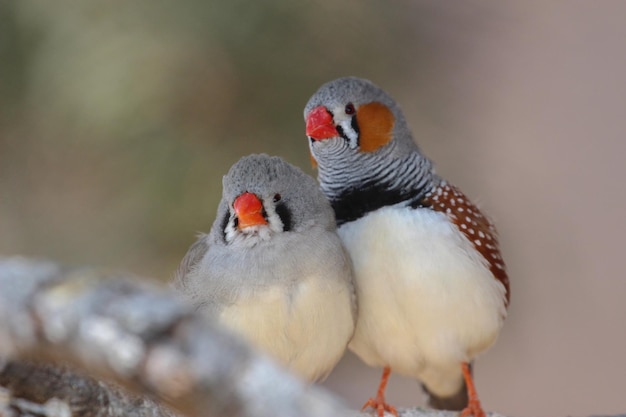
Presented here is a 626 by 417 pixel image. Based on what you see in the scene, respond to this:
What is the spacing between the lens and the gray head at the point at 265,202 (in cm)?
152

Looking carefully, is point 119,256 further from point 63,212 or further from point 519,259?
point 519,259

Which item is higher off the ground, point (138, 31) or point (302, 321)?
point (138, 31)

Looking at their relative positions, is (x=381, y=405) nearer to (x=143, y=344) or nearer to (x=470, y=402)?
(x=470, y=402)

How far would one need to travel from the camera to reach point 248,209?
1495 mm

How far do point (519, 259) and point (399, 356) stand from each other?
179cm

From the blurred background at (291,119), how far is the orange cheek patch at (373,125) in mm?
1323

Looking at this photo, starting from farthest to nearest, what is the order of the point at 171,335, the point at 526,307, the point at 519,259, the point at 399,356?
the point at 526,307, the point at 519,259, the point at 399,356, the point at 171,335

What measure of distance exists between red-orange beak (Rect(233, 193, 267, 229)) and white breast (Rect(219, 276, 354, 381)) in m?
0.12

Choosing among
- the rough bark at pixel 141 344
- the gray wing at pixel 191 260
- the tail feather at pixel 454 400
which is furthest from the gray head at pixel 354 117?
the rough bark at pixel 141 344

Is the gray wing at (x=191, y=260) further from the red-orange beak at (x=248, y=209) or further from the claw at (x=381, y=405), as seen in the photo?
the claw at (x=381, y=405)

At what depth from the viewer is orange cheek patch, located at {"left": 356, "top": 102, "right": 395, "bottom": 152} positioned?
1673mm

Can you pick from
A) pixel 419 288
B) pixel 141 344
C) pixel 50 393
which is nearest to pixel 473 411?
pixel 419 288

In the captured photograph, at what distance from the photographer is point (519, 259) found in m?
3.43

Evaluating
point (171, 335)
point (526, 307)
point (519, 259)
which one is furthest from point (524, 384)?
point (171, 335)
